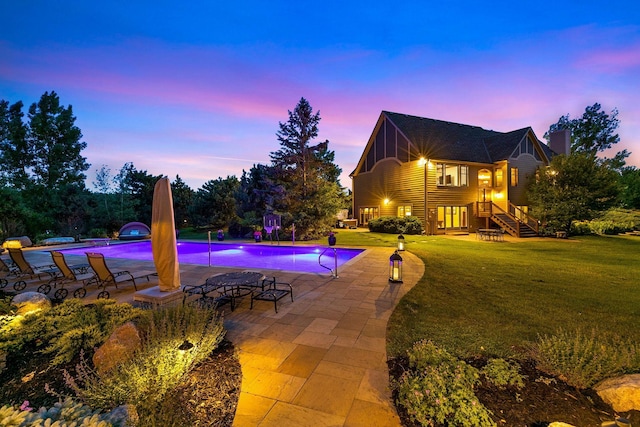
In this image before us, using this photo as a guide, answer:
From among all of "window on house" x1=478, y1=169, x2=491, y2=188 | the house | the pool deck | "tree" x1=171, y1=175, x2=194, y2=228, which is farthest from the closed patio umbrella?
"tree" x1=171, y1=175, x2=194, y2=228

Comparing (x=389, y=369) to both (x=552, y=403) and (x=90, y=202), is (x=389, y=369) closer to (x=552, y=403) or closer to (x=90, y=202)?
(x=552, y=403)

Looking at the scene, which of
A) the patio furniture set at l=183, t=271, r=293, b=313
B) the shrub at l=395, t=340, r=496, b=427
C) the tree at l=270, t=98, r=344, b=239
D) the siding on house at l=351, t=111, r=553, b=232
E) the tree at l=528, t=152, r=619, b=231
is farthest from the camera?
the siding on house at l=351, t=111, r=553, b=232

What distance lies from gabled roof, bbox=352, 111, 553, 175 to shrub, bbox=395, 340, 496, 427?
19843mm

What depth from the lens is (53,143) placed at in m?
28.6

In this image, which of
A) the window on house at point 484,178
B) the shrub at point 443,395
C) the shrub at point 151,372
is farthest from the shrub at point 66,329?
the window on house at point 484,178

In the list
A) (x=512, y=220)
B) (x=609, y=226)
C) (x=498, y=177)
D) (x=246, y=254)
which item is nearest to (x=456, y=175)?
(x=498, y=177)

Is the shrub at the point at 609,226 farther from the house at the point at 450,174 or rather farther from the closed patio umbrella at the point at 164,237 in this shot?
the closed patio umbrella at the point at 164,237

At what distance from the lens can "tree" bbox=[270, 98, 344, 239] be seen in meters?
18.5

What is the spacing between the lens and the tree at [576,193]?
59.9 feet

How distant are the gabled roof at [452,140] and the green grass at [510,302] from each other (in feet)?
41.4

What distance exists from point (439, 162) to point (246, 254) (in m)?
15.9

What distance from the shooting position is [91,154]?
99.2 feet

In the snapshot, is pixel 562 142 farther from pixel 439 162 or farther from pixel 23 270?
pixel 23 270

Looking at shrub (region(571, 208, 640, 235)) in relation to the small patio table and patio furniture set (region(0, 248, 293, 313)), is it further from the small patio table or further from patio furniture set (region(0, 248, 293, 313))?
the small patio table
